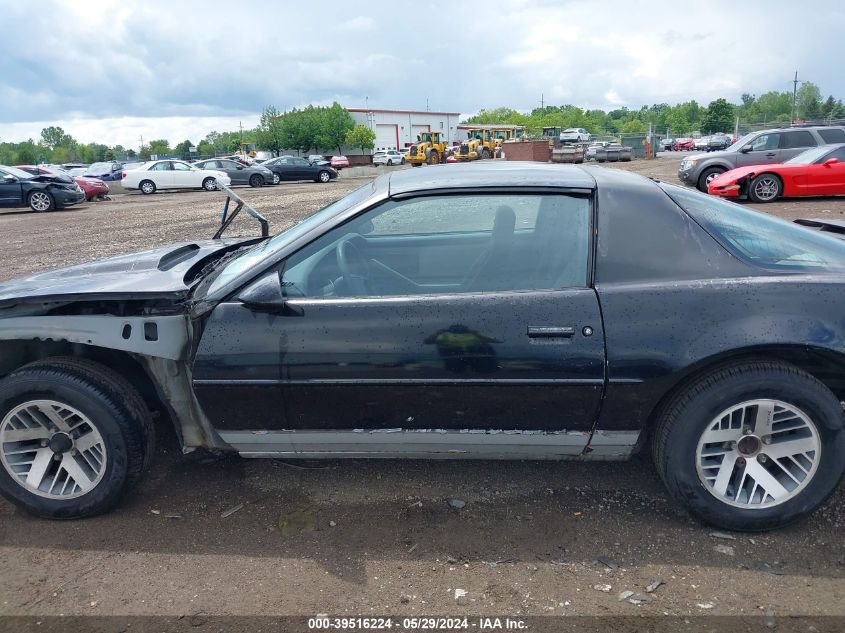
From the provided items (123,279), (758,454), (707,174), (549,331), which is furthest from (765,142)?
(123,279)

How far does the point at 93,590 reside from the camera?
2.54m

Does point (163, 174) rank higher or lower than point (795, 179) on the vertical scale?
higher

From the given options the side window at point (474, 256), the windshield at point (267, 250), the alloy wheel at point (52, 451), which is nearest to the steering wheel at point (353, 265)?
the side window at point (474, 256)

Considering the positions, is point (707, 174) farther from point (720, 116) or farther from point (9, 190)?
point (720, 116)

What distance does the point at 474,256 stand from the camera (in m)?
3.20

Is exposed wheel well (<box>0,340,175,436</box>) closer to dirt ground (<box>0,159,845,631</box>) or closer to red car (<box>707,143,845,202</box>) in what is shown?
dirt ground (<box>0,159,845,631</box>)

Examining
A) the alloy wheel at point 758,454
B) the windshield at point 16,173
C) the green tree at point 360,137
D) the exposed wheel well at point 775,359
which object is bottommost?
the alloy wheel at point 758,454

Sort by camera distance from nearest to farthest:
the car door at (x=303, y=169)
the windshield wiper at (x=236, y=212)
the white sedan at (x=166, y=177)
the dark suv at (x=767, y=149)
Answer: the windshield wiper at (x=236, y=212)
the dark suv at (x=767, y=149)
the white sedan at (x=166, y=177)
the car door at (x=303, y=169)

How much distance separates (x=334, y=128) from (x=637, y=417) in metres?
79.6

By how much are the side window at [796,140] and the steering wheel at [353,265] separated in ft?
50.7

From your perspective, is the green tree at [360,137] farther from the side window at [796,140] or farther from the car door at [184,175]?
the side window at [796,140]

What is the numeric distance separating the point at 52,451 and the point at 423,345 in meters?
1.80

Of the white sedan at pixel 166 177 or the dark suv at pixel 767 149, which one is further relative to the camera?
the white sedan at pixel 166 177

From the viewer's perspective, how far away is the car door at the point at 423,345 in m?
2.68
